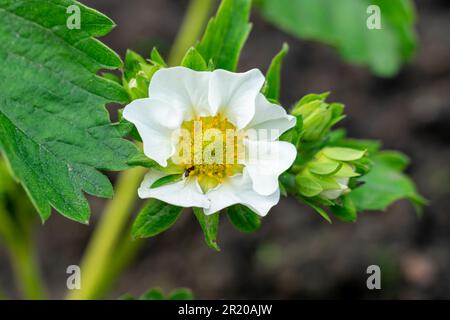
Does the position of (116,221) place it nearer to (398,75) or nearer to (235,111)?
(235,111)

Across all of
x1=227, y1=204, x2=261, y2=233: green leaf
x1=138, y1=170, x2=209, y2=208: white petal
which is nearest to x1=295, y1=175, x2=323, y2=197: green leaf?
x1=227, y1=204, x2=261, y2=233: green leaf

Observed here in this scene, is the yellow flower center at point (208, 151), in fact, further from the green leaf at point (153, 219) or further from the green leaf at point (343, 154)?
the green leaf at point (343, 154)

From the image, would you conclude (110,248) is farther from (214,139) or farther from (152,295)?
(214,139)

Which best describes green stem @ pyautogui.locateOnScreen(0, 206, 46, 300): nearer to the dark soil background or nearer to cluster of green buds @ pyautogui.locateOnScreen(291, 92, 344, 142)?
the dark soil background

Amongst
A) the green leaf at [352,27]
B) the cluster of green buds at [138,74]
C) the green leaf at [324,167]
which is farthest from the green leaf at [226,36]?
the green leaf at [352,27]

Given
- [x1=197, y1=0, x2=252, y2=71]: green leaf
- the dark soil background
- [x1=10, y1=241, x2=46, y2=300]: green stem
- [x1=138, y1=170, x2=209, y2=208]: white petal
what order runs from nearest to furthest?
[x1=138, y1=170, x2=209, y2=208]: white petal → [x1=197, y1=0, x2=252, y2=71]: green leaf → [x1=10, y1=241, x2=46, y2=300]: green stem → the dark soil background

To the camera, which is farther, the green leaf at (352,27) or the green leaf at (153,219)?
the green leaf at (352,27)

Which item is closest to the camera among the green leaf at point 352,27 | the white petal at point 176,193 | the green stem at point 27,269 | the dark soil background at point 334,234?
the white petal at point 176,193
